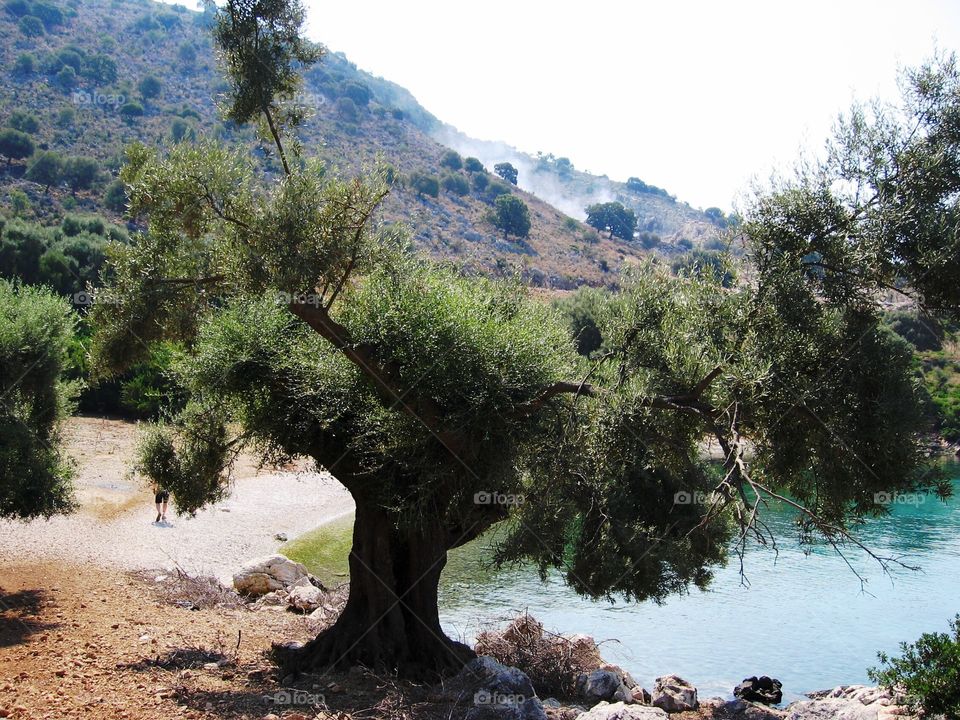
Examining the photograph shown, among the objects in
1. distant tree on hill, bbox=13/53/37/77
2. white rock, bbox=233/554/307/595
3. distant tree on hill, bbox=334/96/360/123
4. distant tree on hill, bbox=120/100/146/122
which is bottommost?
white rock, bbox=233/554/307/595

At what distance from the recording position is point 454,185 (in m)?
115

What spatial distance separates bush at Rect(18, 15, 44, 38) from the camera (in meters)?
113

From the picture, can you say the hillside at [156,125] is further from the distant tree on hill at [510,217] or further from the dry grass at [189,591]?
the dry grass at [189,591]

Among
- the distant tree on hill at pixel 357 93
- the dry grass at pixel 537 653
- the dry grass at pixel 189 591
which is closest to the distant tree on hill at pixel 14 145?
the dry grass at pixel 189 591

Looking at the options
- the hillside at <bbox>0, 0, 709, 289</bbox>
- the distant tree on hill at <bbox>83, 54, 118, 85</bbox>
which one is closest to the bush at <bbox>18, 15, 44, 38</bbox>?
the hillside at <bbox>0, 0, 709, 289</bbox>

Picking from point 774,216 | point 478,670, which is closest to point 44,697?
point 478,670

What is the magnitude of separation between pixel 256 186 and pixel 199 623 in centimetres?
958

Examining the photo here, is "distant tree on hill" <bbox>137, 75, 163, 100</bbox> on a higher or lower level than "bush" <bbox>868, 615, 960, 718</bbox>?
higher

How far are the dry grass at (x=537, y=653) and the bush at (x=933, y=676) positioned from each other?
7646 mm

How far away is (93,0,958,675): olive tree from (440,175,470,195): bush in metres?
102

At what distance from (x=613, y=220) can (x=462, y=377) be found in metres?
124

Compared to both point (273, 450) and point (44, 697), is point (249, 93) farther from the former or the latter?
point (44, 697)

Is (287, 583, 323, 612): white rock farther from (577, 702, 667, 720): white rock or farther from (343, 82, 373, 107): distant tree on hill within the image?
(343, 82, 373, 107): distant tree on hill

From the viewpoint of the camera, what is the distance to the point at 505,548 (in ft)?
44.0
